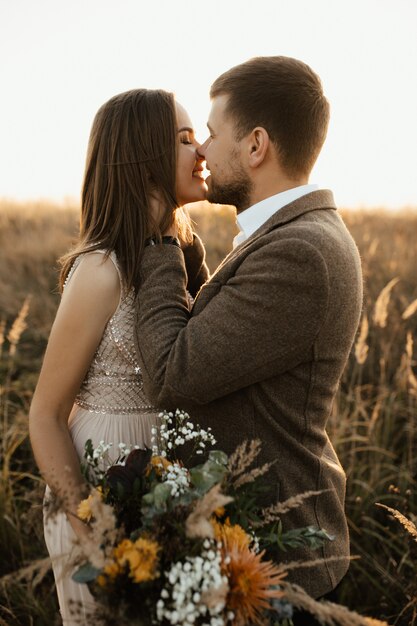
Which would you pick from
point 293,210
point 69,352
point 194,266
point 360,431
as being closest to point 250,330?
point 293,210

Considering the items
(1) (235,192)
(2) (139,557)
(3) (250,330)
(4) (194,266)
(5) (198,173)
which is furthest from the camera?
(4) (194,266)

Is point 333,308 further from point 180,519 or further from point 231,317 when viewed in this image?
point 180,519

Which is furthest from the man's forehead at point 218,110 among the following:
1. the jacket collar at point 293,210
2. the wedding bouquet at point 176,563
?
the wedding bouquet at point 176,563

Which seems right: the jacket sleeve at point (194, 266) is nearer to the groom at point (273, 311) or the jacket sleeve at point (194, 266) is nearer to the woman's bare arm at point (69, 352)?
the groom at point (273, 311)

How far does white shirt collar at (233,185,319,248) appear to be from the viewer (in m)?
2.29

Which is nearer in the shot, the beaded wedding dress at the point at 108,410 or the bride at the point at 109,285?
the bride at the point at 109,285

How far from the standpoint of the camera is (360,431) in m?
4.59

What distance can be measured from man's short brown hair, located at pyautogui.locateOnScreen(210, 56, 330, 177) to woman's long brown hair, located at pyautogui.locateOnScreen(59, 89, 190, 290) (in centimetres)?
29

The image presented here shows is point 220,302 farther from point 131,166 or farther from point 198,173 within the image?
point 198,173

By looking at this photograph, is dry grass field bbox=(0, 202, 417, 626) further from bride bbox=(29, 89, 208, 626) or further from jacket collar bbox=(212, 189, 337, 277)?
jacket collar bbox=(212, 189, 337, 277)

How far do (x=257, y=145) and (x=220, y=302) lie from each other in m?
0.78

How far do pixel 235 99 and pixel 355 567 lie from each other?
2.83 m

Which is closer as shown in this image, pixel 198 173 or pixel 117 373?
pixel 117 373

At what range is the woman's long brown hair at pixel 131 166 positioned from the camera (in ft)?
7.86
